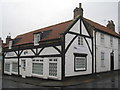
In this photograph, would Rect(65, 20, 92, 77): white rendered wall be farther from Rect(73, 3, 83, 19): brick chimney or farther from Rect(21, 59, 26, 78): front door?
Rect(21, 59, 26, 78): front door

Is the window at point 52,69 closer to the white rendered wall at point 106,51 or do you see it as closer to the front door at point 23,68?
the front door at point 23,68

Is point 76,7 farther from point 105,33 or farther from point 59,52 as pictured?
point 59,52

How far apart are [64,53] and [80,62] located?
10.5 ft

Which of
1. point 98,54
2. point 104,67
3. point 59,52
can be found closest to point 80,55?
point 59,52

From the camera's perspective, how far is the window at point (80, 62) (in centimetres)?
1523

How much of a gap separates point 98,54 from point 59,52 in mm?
7792

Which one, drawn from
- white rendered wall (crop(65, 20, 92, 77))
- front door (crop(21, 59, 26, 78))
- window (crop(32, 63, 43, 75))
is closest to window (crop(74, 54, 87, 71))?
white rendered wall (crop(65, 20, 92, 77))

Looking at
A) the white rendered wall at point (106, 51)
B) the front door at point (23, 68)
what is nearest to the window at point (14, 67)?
the front door at point (23, 68)

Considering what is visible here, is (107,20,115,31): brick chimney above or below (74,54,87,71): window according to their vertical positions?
above

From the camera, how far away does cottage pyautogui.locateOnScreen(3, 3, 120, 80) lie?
1398 centimetres

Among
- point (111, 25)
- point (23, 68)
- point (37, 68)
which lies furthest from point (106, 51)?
point (23, 68)

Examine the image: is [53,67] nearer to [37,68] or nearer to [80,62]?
[37,68]

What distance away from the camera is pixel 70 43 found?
574 inches

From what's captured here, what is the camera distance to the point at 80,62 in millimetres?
15742
